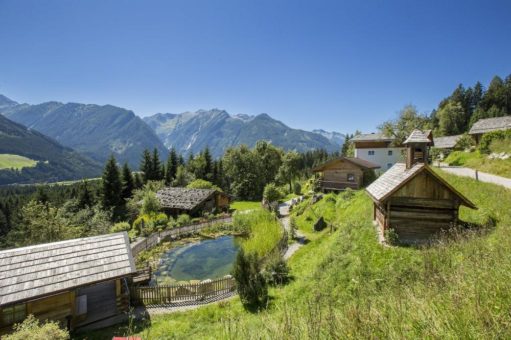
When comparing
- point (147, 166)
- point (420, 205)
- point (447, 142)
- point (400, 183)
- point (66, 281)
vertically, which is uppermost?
point (447, 142)

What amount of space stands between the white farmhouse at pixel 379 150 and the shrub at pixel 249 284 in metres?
40.1

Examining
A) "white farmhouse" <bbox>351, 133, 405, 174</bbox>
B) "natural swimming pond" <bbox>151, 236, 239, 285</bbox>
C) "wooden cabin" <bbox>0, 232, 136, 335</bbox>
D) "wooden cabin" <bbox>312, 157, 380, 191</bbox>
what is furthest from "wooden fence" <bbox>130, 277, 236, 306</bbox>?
"white farmhouse" <bbox>351, 133, 405, 174</bbox>

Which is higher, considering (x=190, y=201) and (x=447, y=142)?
(x=447, y=142)

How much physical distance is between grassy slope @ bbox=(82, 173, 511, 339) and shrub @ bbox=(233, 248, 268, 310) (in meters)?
0.62

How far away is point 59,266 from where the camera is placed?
12.6 metres

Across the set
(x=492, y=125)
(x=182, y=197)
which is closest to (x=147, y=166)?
(x=182, y=197)

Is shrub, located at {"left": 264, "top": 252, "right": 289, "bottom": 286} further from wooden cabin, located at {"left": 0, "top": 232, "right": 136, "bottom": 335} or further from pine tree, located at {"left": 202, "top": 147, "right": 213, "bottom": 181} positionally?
pine tree, located at {"left": 202, "top": 147, "right": 213, "bottom": 181}

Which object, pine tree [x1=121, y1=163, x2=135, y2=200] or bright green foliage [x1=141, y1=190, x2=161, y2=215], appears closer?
bright green foliage [x1=141, y1=190, x2=161, y2=215]

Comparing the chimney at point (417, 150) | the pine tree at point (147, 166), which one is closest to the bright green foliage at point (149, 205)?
the pine tree at point (147, 166)

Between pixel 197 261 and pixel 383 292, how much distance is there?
19929 millimetres

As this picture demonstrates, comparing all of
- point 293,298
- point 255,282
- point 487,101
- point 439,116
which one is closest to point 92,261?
point 255,282

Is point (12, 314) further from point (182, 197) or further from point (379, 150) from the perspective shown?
point (379, 150)

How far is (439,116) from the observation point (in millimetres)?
Answer: 83438

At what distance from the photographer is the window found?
11055mm
